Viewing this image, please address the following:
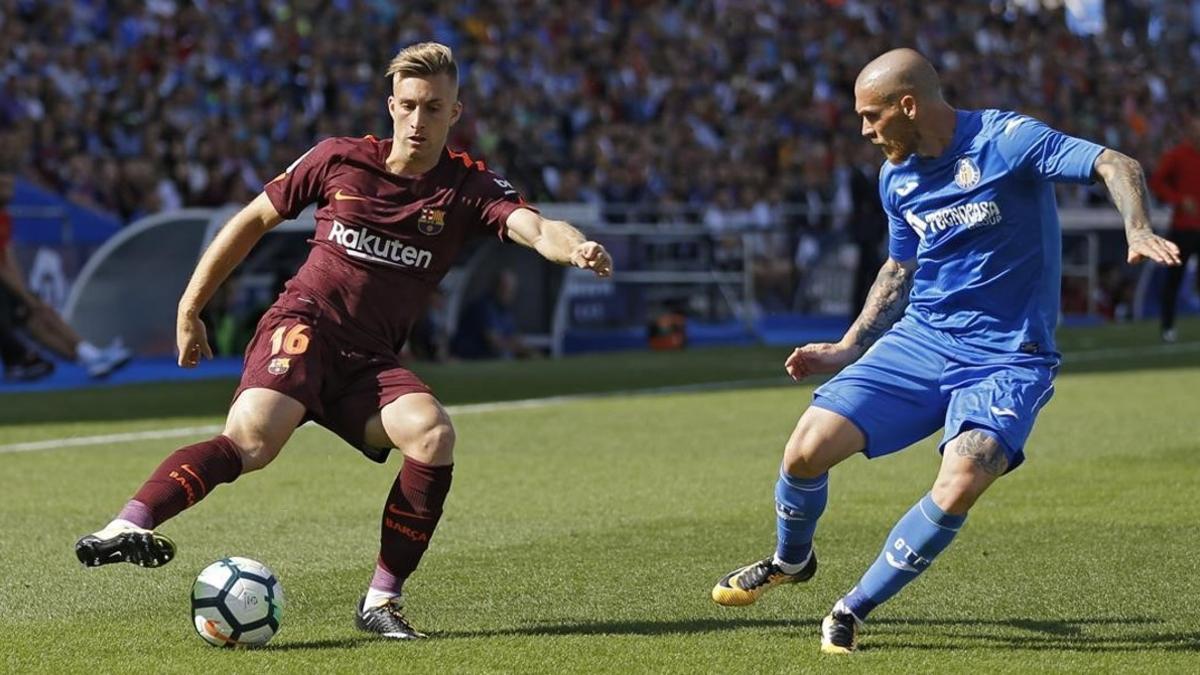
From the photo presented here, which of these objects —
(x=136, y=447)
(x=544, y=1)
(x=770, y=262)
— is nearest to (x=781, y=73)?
(x=544, y=1)

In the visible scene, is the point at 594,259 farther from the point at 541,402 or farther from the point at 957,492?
the point at 541,402

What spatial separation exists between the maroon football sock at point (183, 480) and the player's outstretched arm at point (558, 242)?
1212 mm

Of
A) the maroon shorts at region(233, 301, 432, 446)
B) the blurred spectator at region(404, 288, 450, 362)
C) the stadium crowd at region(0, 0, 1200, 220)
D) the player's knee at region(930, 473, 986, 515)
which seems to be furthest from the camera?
the stadium crowd at region(0, 0, 1200, 220)

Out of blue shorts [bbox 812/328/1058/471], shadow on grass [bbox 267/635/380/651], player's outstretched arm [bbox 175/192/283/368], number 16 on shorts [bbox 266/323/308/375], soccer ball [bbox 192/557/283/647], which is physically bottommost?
shadow on grass [bbox 267/635/380/651]

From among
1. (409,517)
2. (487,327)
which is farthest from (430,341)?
(409,517)

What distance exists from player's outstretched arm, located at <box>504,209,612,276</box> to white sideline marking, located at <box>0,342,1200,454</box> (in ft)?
22.5

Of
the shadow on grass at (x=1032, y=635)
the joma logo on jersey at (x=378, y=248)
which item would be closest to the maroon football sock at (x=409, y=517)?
the joma logo on jersey at (x=378, y=248)

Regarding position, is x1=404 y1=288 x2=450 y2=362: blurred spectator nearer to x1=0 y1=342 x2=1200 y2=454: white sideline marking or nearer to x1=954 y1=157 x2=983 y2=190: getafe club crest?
x1=0 y1=342 x2=1200 y2=454: white sideline marking

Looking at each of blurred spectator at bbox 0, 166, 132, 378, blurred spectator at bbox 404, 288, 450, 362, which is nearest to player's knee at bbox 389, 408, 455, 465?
blurred spectator at bbox 0, 166, 132, 378

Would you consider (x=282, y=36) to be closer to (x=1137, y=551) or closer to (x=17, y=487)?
(x=17, y=487)

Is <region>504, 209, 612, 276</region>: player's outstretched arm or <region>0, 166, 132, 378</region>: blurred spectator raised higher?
<region>504, 209, 612, 276</region>: player's outstretched arm

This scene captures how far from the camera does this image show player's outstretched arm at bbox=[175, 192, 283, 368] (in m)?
6.97

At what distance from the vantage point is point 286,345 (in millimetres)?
6855

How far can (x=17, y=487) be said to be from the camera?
11.0 metres
